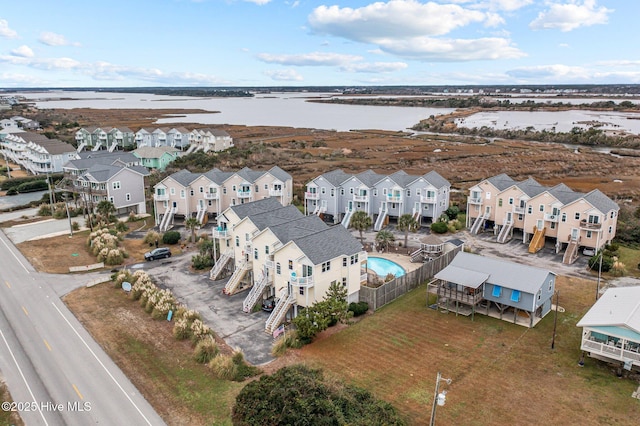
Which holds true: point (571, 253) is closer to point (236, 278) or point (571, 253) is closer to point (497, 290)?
point (497, 290)

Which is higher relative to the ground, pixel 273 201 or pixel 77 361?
pixel 273 201

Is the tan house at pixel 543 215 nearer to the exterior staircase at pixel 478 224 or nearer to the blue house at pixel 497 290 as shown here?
the exterior staircase at pixel 478 224

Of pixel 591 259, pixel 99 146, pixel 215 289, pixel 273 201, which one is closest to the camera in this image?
pixel 215 289

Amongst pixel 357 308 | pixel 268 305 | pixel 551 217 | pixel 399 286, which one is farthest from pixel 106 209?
pixel 551 217

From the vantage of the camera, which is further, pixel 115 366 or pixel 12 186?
pixel 12 186

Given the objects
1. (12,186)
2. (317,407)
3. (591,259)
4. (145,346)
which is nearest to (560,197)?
(591,259)

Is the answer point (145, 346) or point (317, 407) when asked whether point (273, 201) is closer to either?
point (145, 346)

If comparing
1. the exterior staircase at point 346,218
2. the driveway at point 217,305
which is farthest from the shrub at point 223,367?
the exterior staircase at point 346,218
